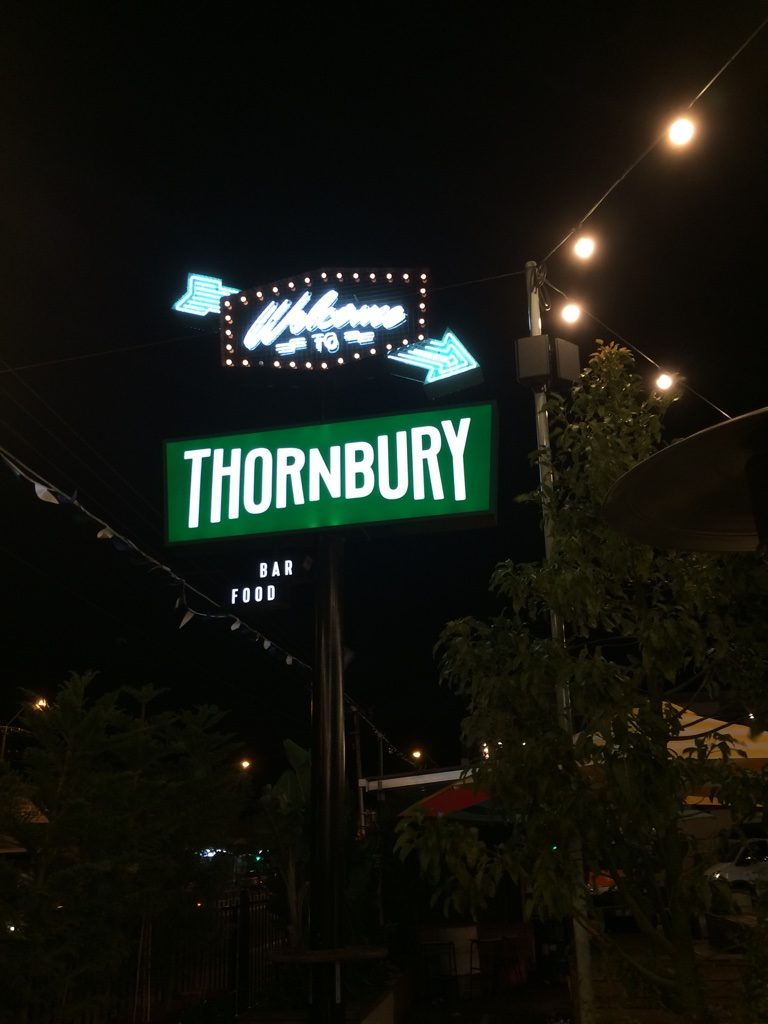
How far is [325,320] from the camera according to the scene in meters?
7.09

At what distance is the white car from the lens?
3.41 m

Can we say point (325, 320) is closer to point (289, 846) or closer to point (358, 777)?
point (289, 846)

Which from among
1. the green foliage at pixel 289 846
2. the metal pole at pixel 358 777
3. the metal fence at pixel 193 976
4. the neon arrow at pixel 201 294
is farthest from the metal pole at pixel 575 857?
the metal pole at pixel 358 777

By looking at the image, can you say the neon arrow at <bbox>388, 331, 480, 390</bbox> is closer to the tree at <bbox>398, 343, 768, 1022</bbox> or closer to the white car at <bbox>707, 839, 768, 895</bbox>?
the tree at <bbox>398, 343, 768, 1022</bbox>

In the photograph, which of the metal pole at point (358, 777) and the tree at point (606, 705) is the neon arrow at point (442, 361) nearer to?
A: the tree at point (606, 705)

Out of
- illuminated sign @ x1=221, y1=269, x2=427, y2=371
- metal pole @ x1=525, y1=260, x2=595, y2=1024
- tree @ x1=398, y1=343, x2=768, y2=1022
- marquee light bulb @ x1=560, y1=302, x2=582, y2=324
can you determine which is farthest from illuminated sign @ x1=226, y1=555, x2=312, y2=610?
marquee light bulb @ x1=560, y1=302, x2=582, y2=324

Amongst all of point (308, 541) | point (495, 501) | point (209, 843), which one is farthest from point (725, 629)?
point (209, 843)

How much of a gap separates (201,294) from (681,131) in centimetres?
457

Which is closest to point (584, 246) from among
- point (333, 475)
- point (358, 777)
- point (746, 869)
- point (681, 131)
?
point (681, 131)

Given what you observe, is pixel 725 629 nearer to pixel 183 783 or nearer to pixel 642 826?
pixel 642 826

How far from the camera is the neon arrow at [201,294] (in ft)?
26.4

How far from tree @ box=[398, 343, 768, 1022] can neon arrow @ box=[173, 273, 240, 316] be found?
482 cm

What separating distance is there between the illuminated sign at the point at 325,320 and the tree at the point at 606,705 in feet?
9.95

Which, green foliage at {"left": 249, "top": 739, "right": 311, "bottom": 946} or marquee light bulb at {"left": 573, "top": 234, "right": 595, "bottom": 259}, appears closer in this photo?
marquee light bulb at {"left": 573, "top": 234, "right": 595, "bottom": 259}
